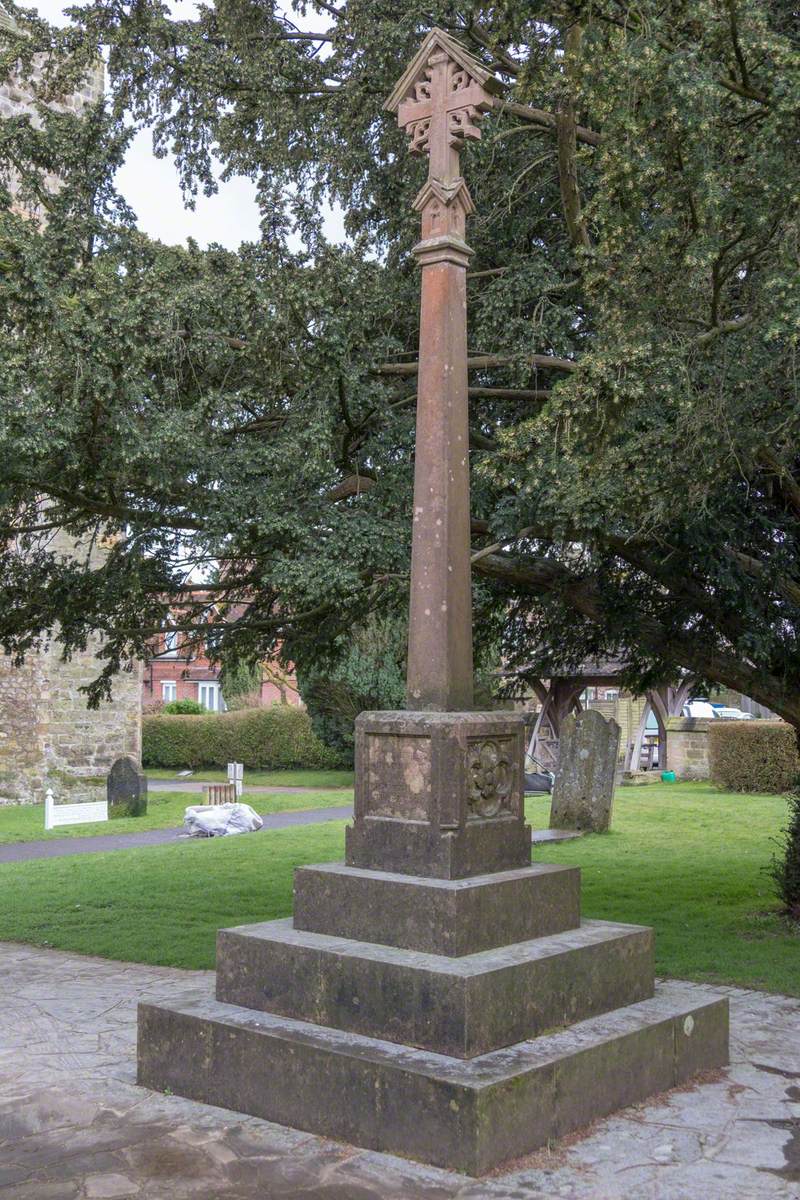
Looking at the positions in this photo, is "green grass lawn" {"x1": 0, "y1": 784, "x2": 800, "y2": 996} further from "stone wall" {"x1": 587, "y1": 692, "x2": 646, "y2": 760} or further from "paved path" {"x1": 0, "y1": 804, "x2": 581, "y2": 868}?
"stone wall" {"x1": 587, "y1": 692, "x2": 646, "y2": 760}

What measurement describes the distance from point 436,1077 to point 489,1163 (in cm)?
35

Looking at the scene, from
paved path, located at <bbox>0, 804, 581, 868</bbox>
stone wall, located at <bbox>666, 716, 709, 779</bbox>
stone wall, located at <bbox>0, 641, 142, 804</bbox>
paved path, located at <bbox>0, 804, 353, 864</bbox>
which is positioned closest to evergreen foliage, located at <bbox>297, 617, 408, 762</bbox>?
stone wall, located at <bbox>0, 641, 142, 804</bbox>

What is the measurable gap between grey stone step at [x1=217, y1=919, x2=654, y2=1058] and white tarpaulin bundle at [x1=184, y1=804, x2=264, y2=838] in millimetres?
12508

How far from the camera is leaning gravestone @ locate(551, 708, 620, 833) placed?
16297 mm

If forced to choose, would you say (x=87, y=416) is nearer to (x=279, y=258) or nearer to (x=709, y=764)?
(x=279, y=258)

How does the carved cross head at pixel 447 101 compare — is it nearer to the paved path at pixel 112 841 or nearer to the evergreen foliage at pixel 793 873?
the evergreen foliage at pixel 793 873

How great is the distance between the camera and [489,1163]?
4.38 m

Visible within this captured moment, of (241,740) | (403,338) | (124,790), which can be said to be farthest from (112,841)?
(241,740)

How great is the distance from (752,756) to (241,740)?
15.2m

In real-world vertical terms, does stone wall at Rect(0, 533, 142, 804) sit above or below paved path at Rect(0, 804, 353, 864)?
above

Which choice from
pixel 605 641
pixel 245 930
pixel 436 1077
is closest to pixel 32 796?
pixel 605 641

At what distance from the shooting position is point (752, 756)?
76.1ft

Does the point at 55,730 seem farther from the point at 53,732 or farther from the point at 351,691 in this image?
the point at 351,691

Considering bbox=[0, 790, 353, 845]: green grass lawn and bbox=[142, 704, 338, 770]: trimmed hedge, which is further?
bbox=[142, 704, 338, 770]: trimmed hedge
